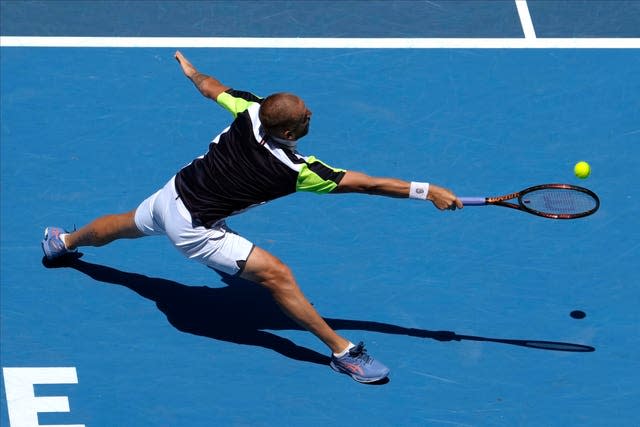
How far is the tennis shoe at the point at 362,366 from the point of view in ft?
28.7

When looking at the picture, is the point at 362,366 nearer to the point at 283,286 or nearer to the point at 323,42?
the point at 283,286

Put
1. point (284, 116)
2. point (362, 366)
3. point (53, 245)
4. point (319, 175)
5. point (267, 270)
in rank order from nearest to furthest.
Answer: point (284, 116) → point (319, 175) → point (267, 270) → point (362, 366) → point (53, 245)

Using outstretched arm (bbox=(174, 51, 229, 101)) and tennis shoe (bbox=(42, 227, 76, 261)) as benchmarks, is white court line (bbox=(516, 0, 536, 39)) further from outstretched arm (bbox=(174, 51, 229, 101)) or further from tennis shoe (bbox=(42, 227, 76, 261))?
tennis shoe (bbox=(42, 227, 76, 261))

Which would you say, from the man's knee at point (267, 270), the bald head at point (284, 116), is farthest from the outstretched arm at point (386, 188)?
the man's knee at point (267, 270)

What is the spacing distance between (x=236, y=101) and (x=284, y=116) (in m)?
0.84

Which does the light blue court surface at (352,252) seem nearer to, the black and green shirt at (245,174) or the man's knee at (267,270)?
the man's knee at (267,270)

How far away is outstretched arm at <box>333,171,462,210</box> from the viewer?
821 cm

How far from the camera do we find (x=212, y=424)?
855cm

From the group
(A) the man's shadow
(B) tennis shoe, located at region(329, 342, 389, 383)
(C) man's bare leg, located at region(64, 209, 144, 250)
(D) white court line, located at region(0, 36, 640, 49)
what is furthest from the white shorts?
(D) white court line, located at region(0, 36, 640, 49)

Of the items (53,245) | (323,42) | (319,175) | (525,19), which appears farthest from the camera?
(525,19)

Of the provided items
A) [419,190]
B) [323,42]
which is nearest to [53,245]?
[419,190]

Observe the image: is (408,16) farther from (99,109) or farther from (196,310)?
(196,310)

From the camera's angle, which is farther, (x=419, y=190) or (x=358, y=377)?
(x=358, y=377)

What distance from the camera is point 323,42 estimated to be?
11.9 metres
